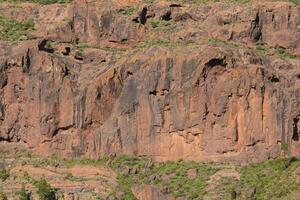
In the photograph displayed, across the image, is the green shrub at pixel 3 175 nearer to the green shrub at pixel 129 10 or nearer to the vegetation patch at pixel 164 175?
the vegetation patch at pixel 164 175

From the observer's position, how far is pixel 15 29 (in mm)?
116188

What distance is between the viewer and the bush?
331 ft

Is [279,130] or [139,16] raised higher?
[139,16]

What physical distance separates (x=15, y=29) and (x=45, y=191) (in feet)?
66.3

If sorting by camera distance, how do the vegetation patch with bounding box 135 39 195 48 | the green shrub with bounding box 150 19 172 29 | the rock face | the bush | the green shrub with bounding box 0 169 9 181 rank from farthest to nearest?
the green shrub with bounding box 150 19 172 29 < the vegetation patch with bounding box 135 39 195 48 < the green shrub with bounding box 0 169 9 181 < the rock face < the bush

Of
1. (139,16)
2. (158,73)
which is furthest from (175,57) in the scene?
(139,16)

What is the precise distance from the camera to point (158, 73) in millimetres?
105250

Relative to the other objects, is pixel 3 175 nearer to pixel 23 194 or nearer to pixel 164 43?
pixel 23 194

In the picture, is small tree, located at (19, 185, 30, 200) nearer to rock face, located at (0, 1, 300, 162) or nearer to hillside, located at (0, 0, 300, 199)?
hillside, located at (0, 0, 300, 199)

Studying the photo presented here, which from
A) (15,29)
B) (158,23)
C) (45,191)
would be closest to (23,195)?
(45,191)

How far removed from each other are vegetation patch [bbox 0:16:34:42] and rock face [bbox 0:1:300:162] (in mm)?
1590

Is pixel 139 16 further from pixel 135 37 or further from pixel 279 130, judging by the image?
pixel 279 130

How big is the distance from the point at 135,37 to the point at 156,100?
28.2 feet

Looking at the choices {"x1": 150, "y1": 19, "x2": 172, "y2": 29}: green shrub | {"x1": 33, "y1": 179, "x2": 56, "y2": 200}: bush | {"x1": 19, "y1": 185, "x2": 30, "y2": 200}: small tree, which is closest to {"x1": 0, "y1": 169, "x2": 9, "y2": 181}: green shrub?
{"x1": 19, "y1": 185, "x2": 30, "y2": 200}: small tree
